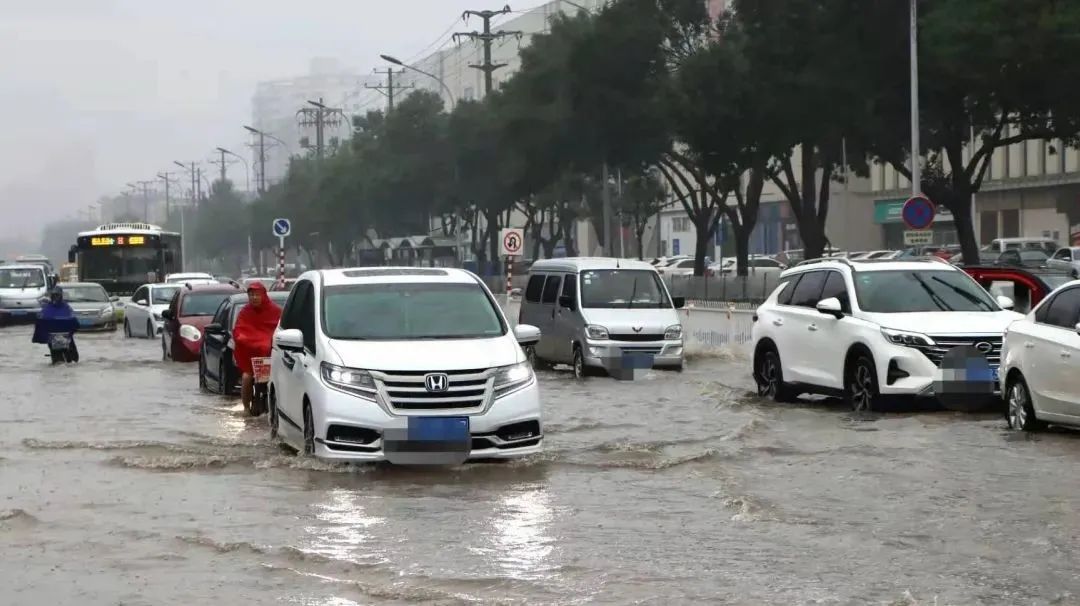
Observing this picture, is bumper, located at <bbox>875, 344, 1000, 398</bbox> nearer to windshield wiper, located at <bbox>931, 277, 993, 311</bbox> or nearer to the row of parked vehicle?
the row of parked vehicle

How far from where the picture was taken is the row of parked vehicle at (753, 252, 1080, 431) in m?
16.5

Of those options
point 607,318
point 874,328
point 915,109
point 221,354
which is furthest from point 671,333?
point 915,109

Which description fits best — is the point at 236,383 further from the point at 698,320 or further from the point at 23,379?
the point at 698,320

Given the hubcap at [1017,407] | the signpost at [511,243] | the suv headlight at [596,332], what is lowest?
the hubcap at [1017,407]

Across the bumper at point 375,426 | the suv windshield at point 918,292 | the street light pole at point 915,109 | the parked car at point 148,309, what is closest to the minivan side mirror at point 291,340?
the bumper at point 375,426

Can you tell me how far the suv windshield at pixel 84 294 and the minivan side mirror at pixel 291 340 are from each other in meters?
34.1

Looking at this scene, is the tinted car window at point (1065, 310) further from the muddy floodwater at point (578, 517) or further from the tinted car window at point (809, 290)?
the tinted car window at point (809, 290)

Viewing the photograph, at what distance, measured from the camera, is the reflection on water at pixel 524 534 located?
394 inches

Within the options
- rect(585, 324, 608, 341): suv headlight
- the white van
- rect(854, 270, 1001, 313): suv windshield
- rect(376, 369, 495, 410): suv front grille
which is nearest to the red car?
the white van

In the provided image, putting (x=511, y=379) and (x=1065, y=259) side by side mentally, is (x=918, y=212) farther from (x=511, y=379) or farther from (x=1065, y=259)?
(x=1065, y=259)

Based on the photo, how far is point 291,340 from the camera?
49.1ft

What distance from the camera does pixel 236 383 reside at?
23281mm

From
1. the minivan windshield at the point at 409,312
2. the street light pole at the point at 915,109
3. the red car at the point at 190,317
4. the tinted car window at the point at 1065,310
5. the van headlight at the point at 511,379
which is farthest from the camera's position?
the street light pole at the point at 915,109

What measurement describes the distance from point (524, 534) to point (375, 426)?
292cm
